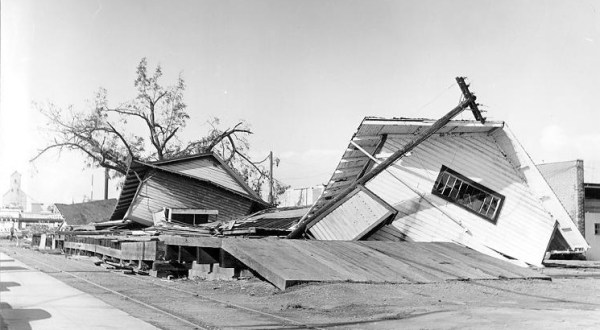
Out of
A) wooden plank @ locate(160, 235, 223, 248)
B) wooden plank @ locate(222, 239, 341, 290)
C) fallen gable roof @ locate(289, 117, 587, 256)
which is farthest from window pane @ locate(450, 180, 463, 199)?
wooden plank @ locate(160, 235, 223, 248)

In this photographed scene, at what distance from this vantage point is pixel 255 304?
1074 cm

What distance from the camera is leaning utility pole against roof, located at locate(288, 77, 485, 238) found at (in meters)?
18.3

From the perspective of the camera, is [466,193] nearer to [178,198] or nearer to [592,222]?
[178,198]

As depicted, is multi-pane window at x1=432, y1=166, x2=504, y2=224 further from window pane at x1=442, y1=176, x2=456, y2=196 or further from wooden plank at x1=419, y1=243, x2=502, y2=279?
wooden plank at x1=419, y1=243, x2=502, y2=279

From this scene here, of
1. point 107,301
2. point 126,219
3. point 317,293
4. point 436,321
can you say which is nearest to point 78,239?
point 126,219

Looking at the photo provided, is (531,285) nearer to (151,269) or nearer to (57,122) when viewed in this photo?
(151,269)

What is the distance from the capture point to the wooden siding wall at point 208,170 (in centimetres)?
2984

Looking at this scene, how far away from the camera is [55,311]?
9086 millimetres

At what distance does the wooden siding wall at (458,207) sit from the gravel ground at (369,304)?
3748mm

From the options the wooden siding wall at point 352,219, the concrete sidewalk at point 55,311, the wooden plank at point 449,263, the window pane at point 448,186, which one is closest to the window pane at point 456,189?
the window pane at point 448,186

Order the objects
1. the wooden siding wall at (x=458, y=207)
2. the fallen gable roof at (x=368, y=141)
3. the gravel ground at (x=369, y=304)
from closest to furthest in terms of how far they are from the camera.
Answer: the gravel ground at (x=369, y=304)
the wooden siding wall at (x=458, y=207)
the fallen gable roof at (x=368, y=141)

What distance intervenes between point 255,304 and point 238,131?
1400 inches

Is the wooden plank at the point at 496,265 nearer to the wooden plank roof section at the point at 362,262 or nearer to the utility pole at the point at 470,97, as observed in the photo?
the wooden plank roof section at the point at 362,262

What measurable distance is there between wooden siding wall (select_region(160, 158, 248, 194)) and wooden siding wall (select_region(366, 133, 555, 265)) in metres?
13.3
